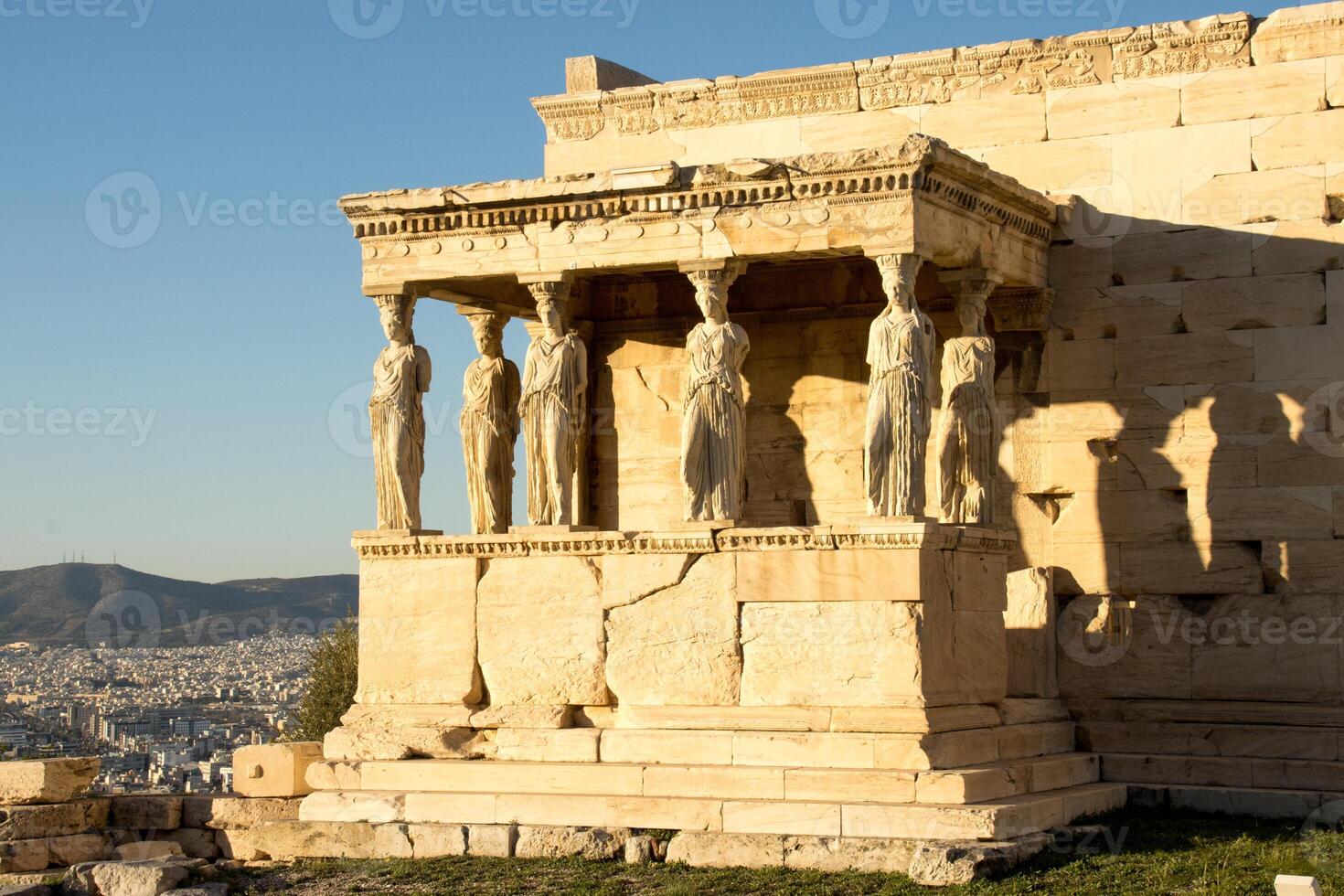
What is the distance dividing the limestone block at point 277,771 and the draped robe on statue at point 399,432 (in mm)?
1876

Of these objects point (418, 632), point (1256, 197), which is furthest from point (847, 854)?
point (1256, 197)

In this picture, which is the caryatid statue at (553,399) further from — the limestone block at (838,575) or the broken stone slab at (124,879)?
the broken stone slab at (124,879)

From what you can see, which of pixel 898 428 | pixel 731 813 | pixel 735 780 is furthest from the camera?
pixel 898 428

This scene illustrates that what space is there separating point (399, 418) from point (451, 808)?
312cm

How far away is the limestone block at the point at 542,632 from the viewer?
16188 mm

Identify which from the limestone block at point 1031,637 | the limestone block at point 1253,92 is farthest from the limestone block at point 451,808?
the limestone block at point 1253,92

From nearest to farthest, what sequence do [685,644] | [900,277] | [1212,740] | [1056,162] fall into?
[900,277] < [685,644] < [1212,740] < [1056,162]

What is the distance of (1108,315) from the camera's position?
17578 millimetres

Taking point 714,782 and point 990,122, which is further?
point 990,122

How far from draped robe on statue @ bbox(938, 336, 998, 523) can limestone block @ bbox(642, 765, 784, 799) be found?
2.65m

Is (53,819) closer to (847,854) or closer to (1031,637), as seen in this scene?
(847,854)

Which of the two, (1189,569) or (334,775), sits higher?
(1189,569)

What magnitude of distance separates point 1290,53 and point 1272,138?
0.66 m

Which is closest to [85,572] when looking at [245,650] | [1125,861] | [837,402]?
[245,650]
